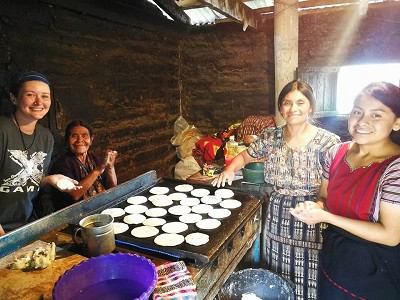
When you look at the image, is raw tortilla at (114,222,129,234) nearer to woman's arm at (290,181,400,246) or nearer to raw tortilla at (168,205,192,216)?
raw tortilla at (168,205,192,216)

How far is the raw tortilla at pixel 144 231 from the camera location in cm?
224

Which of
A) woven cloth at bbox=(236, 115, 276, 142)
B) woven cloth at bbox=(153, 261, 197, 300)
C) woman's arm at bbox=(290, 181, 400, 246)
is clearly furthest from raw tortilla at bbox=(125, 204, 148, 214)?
woven cloth at bbox=(236, 115, 276, 142)

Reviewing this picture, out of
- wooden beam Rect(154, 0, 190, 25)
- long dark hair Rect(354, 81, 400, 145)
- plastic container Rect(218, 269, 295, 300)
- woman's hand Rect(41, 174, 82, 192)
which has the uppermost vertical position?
wooden beam Rect(154, 0, 190, 25)

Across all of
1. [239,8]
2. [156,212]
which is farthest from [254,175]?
[239,8]

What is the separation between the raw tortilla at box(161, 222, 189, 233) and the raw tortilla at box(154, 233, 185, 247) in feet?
0.24

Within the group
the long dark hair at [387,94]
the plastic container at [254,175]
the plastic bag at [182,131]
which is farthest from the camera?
the plastic bag at [182,131]

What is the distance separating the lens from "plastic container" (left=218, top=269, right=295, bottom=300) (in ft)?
8.90

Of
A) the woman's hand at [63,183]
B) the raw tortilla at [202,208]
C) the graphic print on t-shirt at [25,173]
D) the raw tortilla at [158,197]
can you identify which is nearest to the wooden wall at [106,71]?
the graphic print on t-shirt at [25,173]

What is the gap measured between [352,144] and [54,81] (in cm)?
386

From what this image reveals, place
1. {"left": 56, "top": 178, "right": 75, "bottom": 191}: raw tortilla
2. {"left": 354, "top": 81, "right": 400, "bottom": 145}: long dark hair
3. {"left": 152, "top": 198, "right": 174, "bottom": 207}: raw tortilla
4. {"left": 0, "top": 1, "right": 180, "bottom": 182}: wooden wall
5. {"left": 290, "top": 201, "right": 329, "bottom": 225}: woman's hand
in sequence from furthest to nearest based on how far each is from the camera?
{"left": 0, "top": 1, "right": 180, "bottom": 182}: wooden wall < {"left": 152, "top": 198, "right": 174, "bottom": 207}: raw tortilla < {"left": 56, "top": 178, "right": 75, "bottom": 191}: raw tortilla < {"left": 290, "top": 201, "right": 329, "bottom": 225}: woman's hand < {"left": 354, "top": 81, "right": 400, "bottom": 145}: long dark hair

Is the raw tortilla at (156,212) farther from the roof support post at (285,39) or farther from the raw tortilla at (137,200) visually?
the roof support post at (285,39)

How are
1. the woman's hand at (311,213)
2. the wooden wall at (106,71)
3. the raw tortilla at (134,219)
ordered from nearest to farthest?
the woman's hand at (311,213), the raw tortilla at (134,219), the wooden wall at (106,71)

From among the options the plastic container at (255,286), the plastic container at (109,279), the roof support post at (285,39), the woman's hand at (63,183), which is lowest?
the plastic container at (255,286)

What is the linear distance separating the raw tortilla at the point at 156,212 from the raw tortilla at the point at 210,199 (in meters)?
0.40
